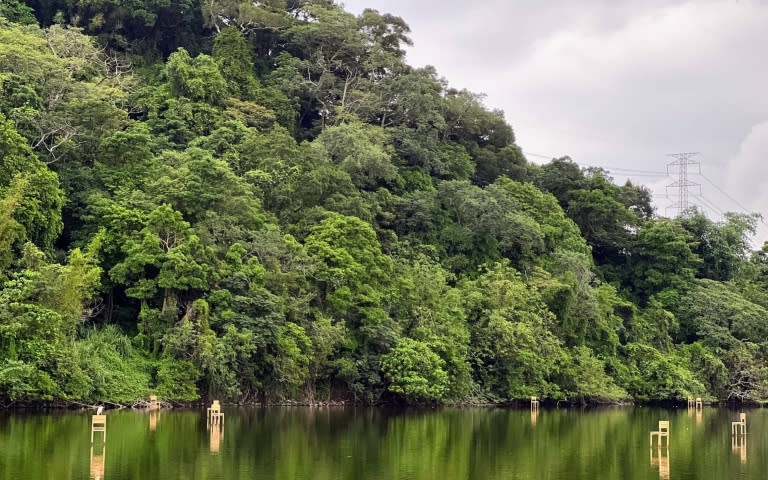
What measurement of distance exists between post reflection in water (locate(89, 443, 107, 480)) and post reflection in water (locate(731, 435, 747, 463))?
17.2 meters

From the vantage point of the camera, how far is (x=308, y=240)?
153ft

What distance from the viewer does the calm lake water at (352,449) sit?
20.3 metres

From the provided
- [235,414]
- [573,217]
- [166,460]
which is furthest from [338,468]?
[573,217]

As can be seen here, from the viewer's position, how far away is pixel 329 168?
5344cm

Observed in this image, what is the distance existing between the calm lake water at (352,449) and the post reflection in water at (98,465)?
22 millimetres

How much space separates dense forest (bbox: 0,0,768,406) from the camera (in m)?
39.8

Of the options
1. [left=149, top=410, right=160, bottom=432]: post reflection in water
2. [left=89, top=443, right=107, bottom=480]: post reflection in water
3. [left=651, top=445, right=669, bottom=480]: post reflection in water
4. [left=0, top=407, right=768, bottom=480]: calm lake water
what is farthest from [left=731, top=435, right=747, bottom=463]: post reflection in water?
[left=149, top=410, right=160, bottom=432]: post reflection in water

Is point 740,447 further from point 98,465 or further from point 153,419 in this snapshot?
point 98,465

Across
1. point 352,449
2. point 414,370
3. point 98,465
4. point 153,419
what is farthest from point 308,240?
point 98,465

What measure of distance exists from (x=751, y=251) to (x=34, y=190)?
5764 cm

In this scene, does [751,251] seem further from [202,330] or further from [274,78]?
[202,330]

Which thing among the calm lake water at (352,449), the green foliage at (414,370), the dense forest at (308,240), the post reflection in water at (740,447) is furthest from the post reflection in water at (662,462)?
the dense forest at (308,240)

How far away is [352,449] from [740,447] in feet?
44.8

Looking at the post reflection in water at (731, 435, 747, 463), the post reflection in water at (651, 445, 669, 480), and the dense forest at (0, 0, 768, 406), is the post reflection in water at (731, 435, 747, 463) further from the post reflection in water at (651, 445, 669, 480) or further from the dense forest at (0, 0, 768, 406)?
the dense forest at (0, 0, 768, 406)
